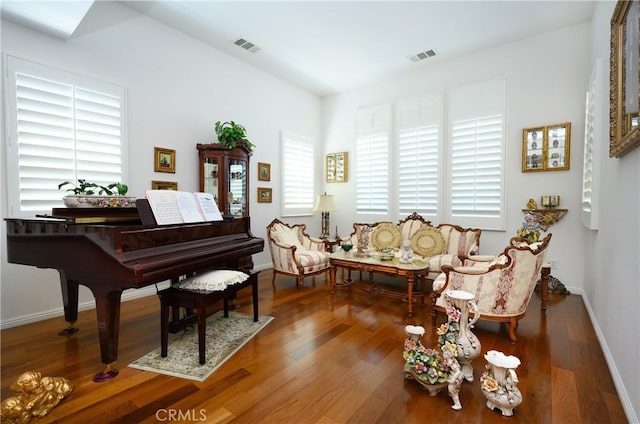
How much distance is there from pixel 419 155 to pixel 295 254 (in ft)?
9.11

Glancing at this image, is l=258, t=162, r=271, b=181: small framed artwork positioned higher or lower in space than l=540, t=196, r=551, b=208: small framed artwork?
higher

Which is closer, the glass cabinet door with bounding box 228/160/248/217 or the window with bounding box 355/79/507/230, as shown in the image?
the glass cabinet door with bounding box 228/160/248/217

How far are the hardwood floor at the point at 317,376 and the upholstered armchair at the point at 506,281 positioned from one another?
0.85 ft

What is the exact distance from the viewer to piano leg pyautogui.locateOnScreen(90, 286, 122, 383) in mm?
1970

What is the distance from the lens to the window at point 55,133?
9.33 feet

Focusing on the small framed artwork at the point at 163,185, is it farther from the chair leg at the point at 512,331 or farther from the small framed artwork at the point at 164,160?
the chair leg at the point at 512,331

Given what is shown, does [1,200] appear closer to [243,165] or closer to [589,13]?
[243,165]

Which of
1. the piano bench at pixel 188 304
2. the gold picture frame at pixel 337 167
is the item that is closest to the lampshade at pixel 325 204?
the gold picture frame at pixel 337 167

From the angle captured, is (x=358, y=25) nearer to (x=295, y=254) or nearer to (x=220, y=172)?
(x=220, y=172)

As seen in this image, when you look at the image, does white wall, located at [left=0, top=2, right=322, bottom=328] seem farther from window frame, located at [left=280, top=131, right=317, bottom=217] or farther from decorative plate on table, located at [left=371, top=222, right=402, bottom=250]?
decorative plate on table, located at [left=371, top=222, right=402, bottom=250]

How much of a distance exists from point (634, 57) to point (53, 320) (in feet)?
17.0

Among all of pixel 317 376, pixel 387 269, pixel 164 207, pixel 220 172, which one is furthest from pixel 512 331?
pixel 220 172

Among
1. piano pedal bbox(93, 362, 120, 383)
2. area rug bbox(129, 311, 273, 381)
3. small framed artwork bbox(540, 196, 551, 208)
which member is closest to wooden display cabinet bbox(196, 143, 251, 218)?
area rug bbox(129, 311, 273, 381)

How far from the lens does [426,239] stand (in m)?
4.49
